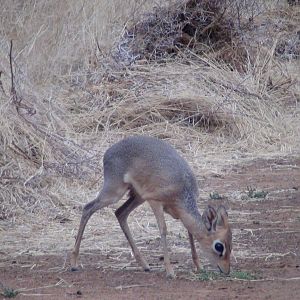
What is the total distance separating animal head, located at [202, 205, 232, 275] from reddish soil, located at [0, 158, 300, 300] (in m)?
0.17

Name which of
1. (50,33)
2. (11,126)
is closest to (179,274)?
(11,126)

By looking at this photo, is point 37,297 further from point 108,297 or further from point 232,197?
point 232,197

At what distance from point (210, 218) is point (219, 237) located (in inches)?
5.8

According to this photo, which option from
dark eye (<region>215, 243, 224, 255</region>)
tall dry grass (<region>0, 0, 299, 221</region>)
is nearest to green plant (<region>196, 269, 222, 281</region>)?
dark eye (<region>215, 243, 224, 255</region>)

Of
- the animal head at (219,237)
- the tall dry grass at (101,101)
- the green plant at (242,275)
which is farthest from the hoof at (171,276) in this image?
the tall dry grass at (101,101)

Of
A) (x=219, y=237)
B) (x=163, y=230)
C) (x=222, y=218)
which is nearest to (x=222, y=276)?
(x=219, y=237)

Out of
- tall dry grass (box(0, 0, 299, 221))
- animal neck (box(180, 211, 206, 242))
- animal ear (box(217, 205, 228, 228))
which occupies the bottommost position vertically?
tall dry grass (box(0, 0, 299, 221))

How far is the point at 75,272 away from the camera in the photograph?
672cm

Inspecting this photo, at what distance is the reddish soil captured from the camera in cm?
592

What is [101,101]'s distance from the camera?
1321 cm

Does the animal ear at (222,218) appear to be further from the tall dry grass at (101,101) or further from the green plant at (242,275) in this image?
the tall dry grass at (101,101)

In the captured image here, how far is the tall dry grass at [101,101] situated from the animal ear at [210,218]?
251cm

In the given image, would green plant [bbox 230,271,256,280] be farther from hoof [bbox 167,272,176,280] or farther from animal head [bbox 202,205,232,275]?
hoof [bbox 167,272,176,280]

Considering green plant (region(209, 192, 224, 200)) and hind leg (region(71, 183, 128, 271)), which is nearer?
hind leg (region(71, 183, 128, 271))
